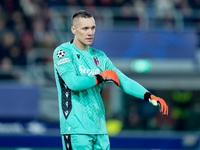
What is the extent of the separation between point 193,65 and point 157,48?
49.8 inches

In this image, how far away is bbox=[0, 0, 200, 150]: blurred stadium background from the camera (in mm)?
13539

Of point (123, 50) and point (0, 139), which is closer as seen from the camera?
point (0, 139)

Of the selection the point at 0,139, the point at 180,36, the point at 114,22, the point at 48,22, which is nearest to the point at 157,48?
the point at 180,36

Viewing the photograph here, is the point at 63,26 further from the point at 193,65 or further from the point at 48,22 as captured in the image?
the point at 193,65

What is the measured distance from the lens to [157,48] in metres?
15.2

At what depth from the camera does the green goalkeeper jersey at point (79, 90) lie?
4.97 m

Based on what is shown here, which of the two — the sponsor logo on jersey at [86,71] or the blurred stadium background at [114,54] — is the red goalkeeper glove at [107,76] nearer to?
the sponsor logo on jersey at [86,71]

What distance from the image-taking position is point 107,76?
16.4 feet

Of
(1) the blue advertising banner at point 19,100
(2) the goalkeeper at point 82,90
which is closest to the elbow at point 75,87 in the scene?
(2) the goalkeeper at point 82,90

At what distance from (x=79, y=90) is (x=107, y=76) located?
0.31 meters

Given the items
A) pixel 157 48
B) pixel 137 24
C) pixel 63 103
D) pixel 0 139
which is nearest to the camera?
pixel 63 103

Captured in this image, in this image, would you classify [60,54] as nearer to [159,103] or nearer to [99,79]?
[99,79]

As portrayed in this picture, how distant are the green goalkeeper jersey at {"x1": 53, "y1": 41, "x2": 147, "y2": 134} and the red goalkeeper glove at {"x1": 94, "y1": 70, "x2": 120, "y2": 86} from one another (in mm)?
55

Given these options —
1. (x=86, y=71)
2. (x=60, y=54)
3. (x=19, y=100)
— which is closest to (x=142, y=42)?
(x=19, y=100)
